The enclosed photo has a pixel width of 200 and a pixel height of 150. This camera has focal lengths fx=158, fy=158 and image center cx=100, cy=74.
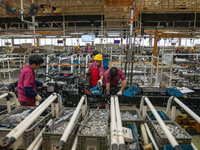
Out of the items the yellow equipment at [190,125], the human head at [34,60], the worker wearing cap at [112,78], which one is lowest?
the yellow equipment at [190,125]

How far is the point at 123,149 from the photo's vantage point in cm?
Answer: 139

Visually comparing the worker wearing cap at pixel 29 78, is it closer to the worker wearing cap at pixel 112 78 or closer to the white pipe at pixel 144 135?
the worker wearing cap at pixel 112 78

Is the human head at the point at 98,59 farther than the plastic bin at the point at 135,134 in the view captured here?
Yes

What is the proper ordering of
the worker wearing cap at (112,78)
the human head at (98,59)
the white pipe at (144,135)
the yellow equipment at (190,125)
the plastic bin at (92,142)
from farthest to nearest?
1. the human head at (98,59)
2. the yellow equipment at (190,125)
3. the worker wearing cap at (112,78)
4. the white pipe at (144,135)
5. the plastic bin at (92,142)

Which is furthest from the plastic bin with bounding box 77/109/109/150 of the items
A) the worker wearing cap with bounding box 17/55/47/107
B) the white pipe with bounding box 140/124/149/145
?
the worker wearing cap with bounding box 17/55/47/107

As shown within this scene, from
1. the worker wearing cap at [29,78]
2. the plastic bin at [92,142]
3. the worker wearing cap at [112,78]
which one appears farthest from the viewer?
the worker wearing cap at [112,78]

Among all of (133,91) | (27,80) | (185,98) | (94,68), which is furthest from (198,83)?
(27,80)

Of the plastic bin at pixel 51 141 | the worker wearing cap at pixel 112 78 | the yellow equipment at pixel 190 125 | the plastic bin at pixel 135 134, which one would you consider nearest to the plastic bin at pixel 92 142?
the plastic bin at pixel 51 141

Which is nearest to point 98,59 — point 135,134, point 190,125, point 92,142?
point 135,134

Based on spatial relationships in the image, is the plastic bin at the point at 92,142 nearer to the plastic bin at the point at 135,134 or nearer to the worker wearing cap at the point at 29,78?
the plastic bin at the point at 135,134

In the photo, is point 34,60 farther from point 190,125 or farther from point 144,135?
point 190,125

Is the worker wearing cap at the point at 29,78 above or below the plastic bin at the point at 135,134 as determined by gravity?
above

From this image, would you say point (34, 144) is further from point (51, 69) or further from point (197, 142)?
Answer: point (51, 69)

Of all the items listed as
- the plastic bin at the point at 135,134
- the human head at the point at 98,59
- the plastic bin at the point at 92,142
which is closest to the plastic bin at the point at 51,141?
the plastic bin at the point at 92,142
